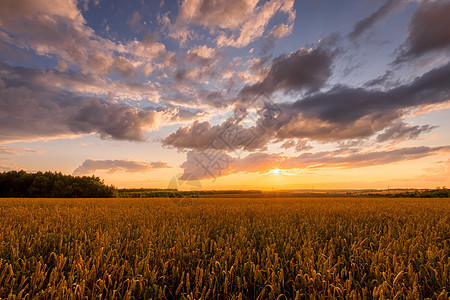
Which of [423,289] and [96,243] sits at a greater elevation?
[96,243]

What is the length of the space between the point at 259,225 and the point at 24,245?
4.19 meters

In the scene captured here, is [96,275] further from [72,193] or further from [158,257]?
[72,193]

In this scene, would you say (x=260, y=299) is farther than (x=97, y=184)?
No

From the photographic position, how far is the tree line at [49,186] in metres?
49.2

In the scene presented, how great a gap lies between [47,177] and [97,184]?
10753mm

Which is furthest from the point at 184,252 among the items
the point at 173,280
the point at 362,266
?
the point at 362,266

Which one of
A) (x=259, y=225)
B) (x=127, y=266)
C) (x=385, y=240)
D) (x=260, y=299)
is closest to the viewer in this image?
(x=260, y=299)

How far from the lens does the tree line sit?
4922 centimetres

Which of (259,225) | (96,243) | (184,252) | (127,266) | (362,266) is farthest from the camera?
(259,225)

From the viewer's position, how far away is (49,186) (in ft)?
165

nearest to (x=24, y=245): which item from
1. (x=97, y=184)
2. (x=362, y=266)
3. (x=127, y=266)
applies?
(x=127, y=266)

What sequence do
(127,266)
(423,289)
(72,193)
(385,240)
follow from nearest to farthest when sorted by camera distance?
(423,289)
(127,266)
(385,240)
(72,193)

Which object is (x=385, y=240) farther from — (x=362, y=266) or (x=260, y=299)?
(x=260, y=299)

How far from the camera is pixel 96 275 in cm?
229
